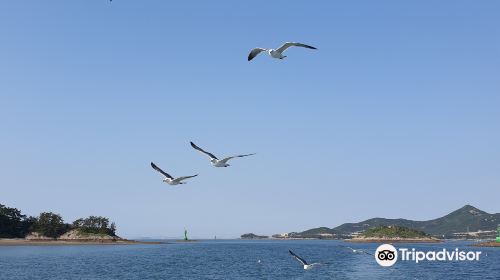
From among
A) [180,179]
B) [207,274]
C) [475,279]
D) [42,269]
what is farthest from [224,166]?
[42,269]

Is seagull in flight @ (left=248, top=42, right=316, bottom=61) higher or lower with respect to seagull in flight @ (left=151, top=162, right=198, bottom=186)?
higher

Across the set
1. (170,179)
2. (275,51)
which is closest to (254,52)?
(275,51)

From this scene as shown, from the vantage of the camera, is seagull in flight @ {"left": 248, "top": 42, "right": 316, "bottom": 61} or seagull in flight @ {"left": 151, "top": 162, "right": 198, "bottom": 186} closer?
seagull in flight @ {"left": 248, "top": 42, "right": 316, "bottom": 61}

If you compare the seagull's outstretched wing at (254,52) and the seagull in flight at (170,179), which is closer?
the seagull's outstretched wing at (254,52)

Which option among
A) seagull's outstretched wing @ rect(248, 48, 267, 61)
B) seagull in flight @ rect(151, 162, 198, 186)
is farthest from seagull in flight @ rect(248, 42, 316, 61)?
seagull in flight @ rect(151, 162, 198, 186)

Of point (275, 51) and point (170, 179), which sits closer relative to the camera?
point (275, 51)

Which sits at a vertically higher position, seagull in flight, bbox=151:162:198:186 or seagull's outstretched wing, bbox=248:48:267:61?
seagull's outstretched wing, bbox=248:48:267:61

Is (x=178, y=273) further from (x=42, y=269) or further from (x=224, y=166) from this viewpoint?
(x=224, y=166)

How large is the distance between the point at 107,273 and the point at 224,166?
2100 inches

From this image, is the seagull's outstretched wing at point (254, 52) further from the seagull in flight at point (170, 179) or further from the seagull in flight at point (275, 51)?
the seagull in flight at point (170, 179)

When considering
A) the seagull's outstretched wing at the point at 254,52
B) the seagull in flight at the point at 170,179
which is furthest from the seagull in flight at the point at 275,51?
the seagull in flight at the point at 170,179

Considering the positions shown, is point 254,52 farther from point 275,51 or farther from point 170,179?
point 170,179

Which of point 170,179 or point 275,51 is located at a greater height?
point 275,51

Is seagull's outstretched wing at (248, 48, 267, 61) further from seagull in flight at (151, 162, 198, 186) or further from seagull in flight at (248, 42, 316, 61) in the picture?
seagull in flight at (151, 162, 198, 186)
